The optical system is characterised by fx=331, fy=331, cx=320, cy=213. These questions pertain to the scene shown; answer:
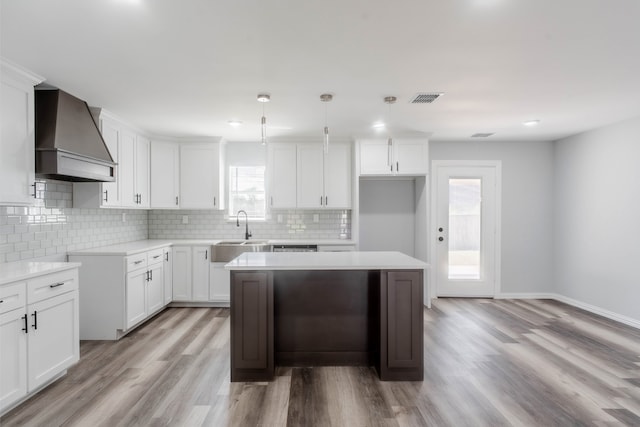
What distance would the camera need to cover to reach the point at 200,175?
195 inches

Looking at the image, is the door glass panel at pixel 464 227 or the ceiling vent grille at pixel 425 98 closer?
the ceiling vent grille at pixel 425 98

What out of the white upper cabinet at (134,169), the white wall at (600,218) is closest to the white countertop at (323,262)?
the white upper cabinet at (134,169)

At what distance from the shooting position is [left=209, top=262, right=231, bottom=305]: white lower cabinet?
15.4ft

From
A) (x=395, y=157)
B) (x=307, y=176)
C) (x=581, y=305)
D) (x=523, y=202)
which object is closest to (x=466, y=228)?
(x=523, y=202)

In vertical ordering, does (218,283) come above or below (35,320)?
below

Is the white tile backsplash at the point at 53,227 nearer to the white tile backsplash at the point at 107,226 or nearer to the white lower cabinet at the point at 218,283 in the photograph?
the white tile backsplash at the point at 107,226

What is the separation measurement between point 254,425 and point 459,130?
4163mm

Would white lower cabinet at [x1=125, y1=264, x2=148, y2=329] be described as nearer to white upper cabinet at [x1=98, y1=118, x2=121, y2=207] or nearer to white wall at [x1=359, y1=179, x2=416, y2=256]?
white upper cabinet at [x1=98, y1=118, x2=121, y2=207]

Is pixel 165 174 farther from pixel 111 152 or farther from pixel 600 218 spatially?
pixel 600 218

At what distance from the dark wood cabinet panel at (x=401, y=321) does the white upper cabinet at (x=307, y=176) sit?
7.85 feet

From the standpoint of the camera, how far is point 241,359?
2701 millimetres

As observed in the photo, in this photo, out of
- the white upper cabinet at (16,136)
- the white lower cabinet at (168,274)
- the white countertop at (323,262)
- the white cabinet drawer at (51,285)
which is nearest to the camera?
the white cabinet drawer at (51,285)

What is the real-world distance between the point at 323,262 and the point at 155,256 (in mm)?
2625

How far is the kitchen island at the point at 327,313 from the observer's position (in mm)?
2695
